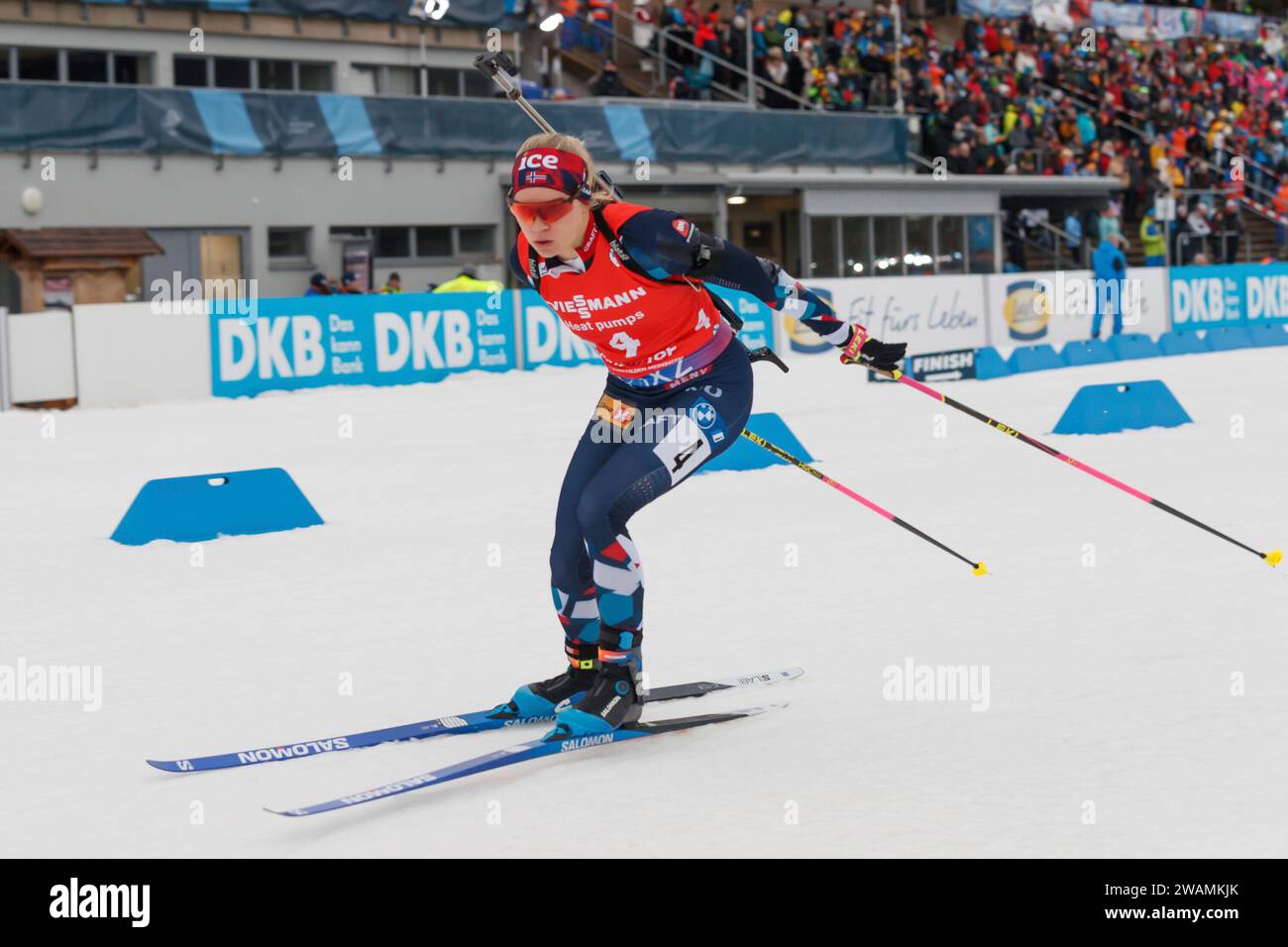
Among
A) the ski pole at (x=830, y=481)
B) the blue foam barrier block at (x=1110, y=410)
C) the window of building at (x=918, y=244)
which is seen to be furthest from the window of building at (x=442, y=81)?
Result: the ski pole at (x=830, y=481)

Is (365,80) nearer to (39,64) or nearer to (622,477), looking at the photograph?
(39,64)

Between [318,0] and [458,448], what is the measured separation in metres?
17.0

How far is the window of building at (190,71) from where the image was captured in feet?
90.1

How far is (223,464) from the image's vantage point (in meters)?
13.2

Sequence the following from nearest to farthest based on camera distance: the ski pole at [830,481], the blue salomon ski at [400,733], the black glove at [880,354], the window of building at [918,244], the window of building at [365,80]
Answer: the blue salomon ski at [400,733]
the black glove at [880,354]
the ski pole at [830,481]
the window of building at [365,80]
the window of building at [918,244]

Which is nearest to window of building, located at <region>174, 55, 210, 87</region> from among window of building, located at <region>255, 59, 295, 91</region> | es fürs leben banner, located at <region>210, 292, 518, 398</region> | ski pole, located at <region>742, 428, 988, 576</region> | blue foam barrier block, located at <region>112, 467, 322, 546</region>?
window of building, located at <region>255, 59, 295, 91</region>

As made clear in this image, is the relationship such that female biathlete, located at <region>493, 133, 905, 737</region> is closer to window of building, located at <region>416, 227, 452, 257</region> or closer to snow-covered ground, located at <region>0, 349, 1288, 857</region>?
snow-covered ground, located at <region>0, 349, 1288, 857</region>

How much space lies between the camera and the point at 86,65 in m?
26.4

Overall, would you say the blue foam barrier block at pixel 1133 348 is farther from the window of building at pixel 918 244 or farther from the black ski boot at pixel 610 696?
the black ski boot at pixel 610 696

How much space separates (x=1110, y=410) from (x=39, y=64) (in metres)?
18.9

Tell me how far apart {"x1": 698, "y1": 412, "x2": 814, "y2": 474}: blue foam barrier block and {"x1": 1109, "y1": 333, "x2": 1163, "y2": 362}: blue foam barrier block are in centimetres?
1166

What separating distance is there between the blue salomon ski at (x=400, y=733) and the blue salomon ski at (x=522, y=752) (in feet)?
0.56

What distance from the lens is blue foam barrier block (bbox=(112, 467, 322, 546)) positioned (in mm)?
9617
